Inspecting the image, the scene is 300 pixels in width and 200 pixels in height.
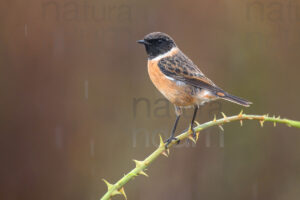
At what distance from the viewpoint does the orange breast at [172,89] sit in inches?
183

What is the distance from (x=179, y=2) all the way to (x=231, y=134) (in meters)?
2.59

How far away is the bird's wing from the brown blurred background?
2565mm

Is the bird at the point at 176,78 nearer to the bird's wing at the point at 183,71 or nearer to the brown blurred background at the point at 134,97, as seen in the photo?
the bird's wing at the point at 183,71

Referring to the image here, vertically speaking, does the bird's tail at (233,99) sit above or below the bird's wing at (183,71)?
below

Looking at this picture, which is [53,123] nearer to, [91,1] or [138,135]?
[138,135]

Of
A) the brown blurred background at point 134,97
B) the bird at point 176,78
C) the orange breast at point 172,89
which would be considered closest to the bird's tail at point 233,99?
the bird at point 176,78

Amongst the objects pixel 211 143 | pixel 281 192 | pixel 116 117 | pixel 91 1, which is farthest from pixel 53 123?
pixel 281 192

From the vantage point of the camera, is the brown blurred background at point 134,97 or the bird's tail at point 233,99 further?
the brown blurred background at point 134,97

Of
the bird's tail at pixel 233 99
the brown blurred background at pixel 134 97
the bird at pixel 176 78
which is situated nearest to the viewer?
the bird's tail at pixel 233 99

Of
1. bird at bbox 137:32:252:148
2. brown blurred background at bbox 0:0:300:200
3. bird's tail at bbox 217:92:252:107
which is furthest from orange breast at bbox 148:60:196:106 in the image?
brown blurred background at bbox 0:0:300:200

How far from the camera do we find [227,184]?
25.2ft

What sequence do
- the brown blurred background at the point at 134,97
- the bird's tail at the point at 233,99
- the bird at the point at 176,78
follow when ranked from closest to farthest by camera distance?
the bird's tail at the point at 233,99 < the bird at the point at 176,78 < the brown blurred background at the point at 134,97

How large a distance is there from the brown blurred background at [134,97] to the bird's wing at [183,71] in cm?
257

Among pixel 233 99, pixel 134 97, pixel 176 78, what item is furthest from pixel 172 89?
pixel 134 97
